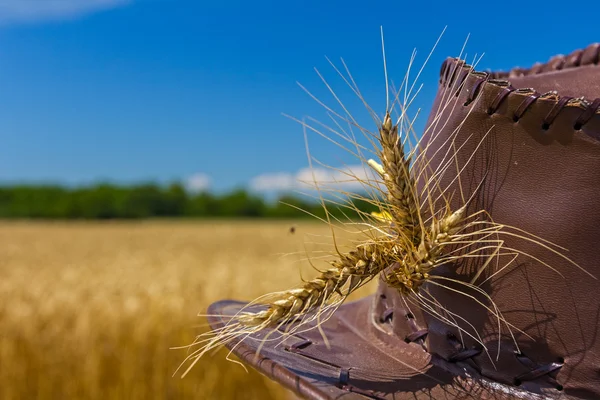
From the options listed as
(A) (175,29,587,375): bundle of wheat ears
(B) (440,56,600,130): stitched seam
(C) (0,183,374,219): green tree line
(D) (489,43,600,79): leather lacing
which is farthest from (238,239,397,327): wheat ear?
(C) (0,183,374,219): green tree line

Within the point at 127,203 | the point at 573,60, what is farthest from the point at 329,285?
the point at 127,203

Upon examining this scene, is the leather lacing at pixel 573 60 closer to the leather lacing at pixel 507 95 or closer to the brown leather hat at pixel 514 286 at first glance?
the leather lacing at pixel 507 95

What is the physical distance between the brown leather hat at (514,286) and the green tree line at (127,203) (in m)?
29.1

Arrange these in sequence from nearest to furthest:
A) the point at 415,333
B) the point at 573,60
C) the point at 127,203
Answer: the point at 415,333 → the point at 573,60 → the point at 127,203

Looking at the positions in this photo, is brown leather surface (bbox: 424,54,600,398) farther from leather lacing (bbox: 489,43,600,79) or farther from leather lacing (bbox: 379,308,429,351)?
leather lacing (bbox: 489,43,600,79)

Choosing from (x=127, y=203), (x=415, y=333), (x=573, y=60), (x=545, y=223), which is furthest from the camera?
(x=127, y=203)

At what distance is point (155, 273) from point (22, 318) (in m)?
1.36

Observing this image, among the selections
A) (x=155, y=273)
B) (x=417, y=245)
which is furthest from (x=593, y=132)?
(x=155, y=273)

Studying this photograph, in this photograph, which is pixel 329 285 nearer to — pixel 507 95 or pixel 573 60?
pixel 507 95

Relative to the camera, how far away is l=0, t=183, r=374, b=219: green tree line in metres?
32.0

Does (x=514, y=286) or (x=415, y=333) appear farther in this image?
(x=415, y=333)

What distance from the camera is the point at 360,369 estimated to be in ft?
3.08

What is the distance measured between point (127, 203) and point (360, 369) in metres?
32.9

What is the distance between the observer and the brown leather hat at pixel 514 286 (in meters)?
0.84
